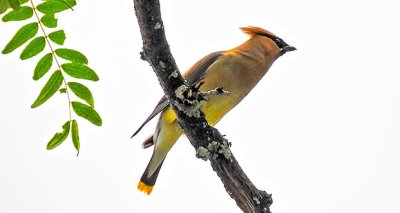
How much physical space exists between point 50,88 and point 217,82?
2329 mm

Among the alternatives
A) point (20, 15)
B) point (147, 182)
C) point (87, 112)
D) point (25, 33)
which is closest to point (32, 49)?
point (25, 33)

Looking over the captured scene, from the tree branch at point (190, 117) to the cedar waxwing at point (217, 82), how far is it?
1.13 meters

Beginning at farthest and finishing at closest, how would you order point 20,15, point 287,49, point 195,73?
point 287,49, point 195,73, point 20,15

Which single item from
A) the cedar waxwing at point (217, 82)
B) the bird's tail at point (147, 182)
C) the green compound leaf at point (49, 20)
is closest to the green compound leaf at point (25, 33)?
the green compound leaf at point (49, 20)

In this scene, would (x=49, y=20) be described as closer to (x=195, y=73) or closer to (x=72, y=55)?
(x=72, y=55)

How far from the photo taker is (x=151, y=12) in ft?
9.82

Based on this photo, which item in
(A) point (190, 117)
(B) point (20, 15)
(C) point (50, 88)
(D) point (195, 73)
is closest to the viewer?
(B) point (20, 15)

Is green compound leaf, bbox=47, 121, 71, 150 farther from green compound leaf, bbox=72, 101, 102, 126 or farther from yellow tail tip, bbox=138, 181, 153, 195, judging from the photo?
yellow tail tip, bbox=138, 181, 153, 195

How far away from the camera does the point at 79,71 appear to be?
10.6 ft

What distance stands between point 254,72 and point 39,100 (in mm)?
2717

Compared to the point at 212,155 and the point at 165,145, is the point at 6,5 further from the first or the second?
the point at 165,145

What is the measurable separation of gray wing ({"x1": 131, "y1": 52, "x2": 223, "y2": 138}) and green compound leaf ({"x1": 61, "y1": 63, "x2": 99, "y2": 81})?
1872 mm

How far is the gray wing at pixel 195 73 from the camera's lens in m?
5.21

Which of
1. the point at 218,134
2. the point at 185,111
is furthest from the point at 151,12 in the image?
the point at 218,134
